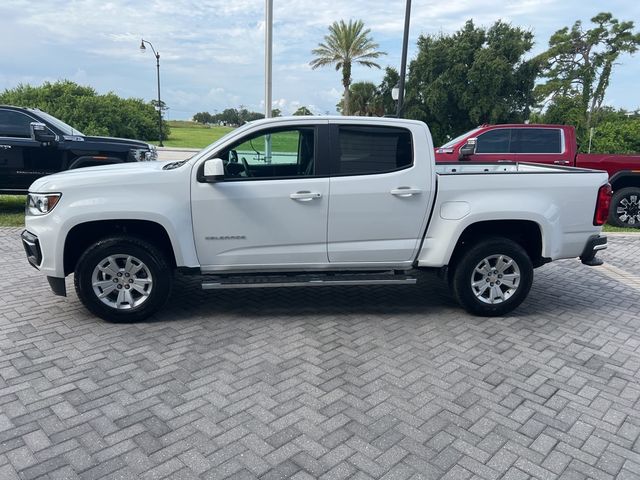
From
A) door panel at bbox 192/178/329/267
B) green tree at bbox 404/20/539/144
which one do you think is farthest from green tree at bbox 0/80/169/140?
door panel at bbox 192/178/329/267

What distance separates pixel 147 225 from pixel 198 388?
1.78m

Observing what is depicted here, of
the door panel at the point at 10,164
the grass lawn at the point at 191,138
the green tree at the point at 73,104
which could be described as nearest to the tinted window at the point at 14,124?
the door panel at the point at 10,164

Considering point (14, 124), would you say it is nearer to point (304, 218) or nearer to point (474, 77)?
point (304, 218)

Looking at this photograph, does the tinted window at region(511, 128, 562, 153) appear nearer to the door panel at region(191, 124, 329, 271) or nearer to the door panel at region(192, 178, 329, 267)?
the door panel at region(191, 124, 329, 271)

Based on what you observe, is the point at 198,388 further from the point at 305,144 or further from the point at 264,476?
the point at 305,144

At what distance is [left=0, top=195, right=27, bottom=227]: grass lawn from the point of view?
9241 millimetres

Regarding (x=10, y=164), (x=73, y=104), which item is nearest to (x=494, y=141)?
(x=10, y=164)

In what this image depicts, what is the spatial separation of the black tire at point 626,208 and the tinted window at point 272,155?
25.2 ft

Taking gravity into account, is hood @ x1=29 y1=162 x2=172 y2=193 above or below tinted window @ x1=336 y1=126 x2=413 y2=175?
below

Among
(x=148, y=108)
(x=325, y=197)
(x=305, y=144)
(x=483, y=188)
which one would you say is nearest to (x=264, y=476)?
(x=325, y=197)

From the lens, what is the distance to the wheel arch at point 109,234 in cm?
460

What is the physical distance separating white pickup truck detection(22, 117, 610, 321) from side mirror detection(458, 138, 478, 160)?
14.3ft

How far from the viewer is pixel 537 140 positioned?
9.70 meters

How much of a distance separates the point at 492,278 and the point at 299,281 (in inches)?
75.5
